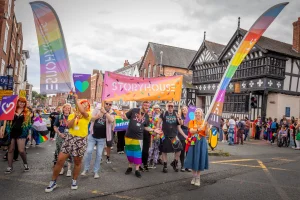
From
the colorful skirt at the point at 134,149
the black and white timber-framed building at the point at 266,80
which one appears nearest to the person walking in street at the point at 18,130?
the colorful skirt at the point at 134,149

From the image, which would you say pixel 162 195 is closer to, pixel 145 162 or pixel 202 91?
pixel 145 162

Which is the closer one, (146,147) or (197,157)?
(197,157)

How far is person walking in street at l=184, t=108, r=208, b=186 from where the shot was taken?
5656 mm

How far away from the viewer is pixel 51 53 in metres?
4.45

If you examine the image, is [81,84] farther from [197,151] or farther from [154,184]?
[197,151]

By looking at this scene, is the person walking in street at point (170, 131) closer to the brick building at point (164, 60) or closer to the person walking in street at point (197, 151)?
the person walking in street at point (197, 151)

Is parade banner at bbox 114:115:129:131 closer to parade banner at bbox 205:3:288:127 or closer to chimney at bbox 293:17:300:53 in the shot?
parade banner at bbox 205:3:288:127

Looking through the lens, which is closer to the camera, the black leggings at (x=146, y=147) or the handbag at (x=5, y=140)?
the handbag at (x=5, y=140)

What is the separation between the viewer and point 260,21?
5871mm

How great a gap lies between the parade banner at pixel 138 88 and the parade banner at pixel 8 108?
7.29ft

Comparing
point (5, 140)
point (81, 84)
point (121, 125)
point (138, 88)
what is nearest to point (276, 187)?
point (138, 88)

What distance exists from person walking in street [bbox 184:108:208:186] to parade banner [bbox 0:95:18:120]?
14.1 ft

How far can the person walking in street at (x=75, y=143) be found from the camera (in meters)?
4.75

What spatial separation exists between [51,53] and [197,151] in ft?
12.5
